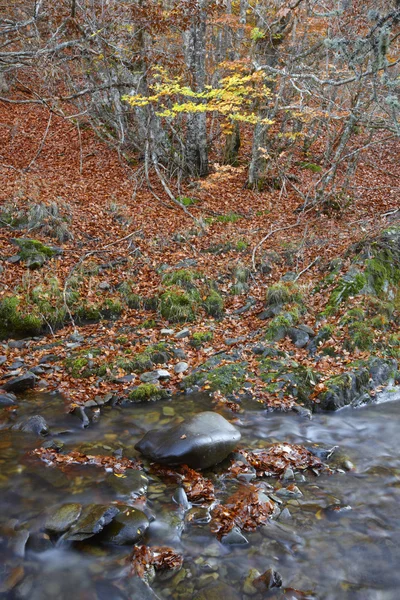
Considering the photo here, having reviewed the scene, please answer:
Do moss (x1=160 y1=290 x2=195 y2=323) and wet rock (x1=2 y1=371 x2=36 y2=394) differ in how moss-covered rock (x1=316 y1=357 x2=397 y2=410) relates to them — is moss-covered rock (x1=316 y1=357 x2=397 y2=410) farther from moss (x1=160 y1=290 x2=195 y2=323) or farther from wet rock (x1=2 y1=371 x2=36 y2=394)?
wet rock (x1=2 y1=371 x2=36 y2=394)

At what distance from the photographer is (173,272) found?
9.59 metres

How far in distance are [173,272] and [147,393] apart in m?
3.66

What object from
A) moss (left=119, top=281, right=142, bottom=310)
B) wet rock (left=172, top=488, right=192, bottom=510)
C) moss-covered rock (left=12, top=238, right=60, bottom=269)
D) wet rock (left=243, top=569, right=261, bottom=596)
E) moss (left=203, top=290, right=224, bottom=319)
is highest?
moss-covered rock (left=12, top=238, right=60, bottom=269)

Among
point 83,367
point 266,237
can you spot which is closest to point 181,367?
point 83,367

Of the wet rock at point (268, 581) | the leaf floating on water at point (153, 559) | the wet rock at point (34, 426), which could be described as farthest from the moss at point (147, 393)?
the wet rock at point (268, 581)

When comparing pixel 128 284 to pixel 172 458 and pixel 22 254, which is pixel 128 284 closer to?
pixel 22 254

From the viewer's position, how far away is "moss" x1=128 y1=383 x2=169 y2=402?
253 inches

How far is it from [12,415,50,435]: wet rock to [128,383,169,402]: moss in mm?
1277

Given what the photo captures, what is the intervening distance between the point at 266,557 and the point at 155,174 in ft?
42.3

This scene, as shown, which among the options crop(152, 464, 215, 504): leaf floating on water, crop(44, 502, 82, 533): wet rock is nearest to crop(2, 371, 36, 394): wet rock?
crop(152, 464, 215, 504): leaf floating on water

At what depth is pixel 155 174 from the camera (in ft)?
48.8

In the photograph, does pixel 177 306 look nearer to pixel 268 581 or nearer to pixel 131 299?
pixel 131 299

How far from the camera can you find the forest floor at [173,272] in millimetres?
7156

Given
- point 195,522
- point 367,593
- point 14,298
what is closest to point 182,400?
point 195,522
